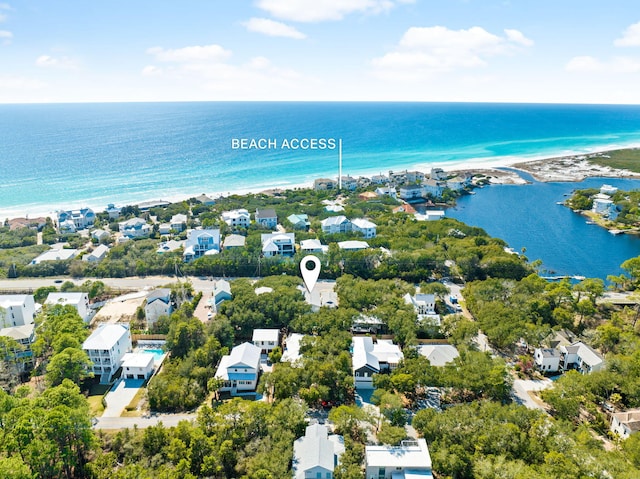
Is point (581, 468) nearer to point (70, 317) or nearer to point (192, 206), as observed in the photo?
point (70, 317)

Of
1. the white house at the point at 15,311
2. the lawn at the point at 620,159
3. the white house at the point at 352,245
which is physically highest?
the lawn at the point at 620,159

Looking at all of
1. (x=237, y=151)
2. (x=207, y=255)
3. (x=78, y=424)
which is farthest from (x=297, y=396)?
(x=237, y=151)

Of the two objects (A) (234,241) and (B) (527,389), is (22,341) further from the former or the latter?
(B) (527,389)

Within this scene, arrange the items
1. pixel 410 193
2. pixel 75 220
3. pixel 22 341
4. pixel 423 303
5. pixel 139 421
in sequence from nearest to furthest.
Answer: pixel 139 421 → pixel 22 341 → pixel 423 303 → pixel 75 220 → pixel 410 193

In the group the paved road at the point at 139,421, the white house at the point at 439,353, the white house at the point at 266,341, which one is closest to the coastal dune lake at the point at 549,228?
the white house at the point at 439,353

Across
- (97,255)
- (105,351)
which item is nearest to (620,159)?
(97,255)

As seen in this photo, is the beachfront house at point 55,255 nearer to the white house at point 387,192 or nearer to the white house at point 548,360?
Result: the white house at point 548,360
